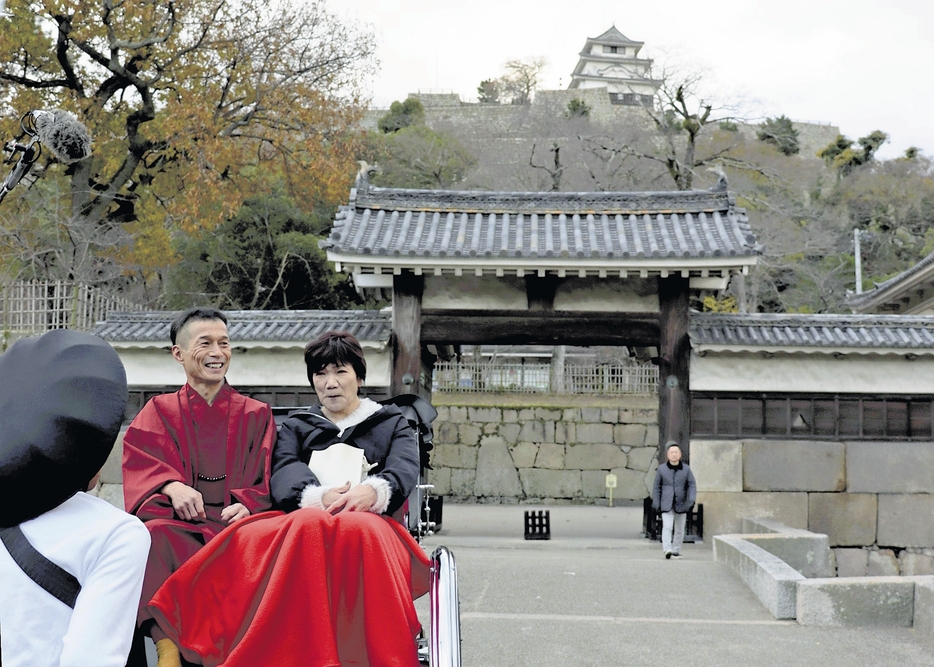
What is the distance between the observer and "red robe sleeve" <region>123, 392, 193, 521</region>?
327 cm

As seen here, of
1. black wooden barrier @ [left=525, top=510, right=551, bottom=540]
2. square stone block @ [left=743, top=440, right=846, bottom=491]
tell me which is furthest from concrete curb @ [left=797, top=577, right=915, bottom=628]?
black wooden barrier @ [left=525, top=510, right=551, bottom=540]

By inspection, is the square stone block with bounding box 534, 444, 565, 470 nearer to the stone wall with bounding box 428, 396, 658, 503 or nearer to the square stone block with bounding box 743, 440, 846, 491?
the stone wall with bounding box 428, 396, 658, 503

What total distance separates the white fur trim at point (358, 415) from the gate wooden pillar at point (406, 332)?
21.3ft

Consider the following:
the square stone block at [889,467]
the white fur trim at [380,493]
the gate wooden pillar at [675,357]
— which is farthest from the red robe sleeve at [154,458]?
the square stone block at [889,467]

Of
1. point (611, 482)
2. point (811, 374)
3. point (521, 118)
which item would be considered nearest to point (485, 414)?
point (611, 482)

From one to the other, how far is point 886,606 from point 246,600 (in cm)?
425

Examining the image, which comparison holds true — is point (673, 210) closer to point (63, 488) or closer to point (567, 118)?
point (63, 488)

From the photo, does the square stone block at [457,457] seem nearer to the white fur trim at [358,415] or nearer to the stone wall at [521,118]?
the white fur trim at [358,415]

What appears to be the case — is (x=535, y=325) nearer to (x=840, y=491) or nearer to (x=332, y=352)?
(x=840, y=491)

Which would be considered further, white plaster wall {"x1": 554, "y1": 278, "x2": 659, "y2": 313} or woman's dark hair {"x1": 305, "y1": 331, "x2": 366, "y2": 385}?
white plaster wall {"x1": 554, "y1": 278, "x2": 659, "y2": 313}

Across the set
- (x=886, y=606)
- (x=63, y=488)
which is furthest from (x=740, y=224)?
(x=63, y=488)

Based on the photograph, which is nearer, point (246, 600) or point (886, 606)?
point (246, 600)

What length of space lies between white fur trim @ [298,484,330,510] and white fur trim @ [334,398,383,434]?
16.2 inches

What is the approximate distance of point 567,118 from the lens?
104ft
